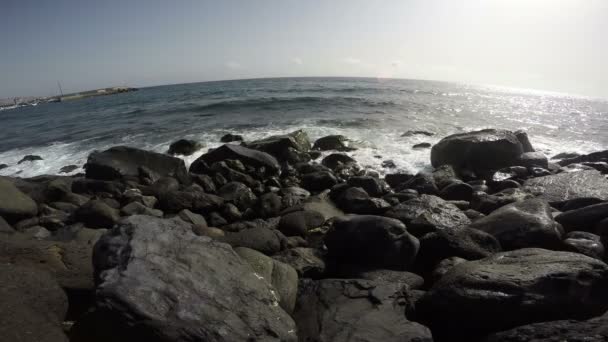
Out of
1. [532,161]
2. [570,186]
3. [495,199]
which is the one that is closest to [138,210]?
[495,199]

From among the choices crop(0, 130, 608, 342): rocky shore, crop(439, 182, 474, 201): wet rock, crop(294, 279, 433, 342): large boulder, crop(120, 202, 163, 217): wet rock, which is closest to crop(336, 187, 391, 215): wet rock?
crop(0, 130, 608, 342): rocky shore

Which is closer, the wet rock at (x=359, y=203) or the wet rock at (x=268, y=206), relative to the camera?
the wet rock at (x=359, y=203)

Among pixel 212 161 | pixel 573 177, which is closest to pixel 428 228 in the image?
pixel 573 177

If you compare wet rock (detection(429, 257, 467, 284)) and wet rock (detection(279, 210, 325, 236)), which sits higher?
wet rock (detection(429, 257, 467, 284))

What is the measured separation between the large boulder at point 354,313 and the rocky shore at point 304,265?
15mm

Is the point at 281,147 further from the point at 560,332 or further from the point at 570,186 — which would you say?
the point at 560,332

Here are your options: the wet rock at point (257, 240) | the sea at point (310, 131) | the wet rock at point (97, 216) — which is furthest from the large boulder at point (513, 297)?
the sea at point (310, 131)

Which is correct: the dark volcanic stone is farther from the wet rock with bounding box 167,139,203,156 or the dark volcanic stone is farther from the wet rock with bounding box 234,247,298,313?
the wet rock with bounding box 234,247,298,313

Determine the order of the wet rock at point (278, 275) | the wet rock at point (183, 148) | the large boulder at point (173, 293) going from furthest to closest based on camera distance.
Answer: the wet rock at point (183, 148), the wet rock at point (278, 275), the large boulder at point (173, 293)

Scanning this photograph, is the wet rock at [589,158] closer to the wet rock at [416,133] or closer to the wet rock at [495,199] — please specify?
the wet rock at [416,133]

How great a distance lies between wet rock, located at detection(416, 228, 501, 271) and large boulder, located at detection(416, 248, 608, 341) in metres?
0.97

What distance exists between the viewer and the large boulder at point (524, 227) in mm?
4539

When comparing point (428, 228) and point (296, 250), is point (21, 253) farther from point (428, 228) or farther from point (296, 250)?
point (428, 228)

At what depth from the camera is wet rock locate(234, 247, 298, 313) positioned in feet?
11.2
